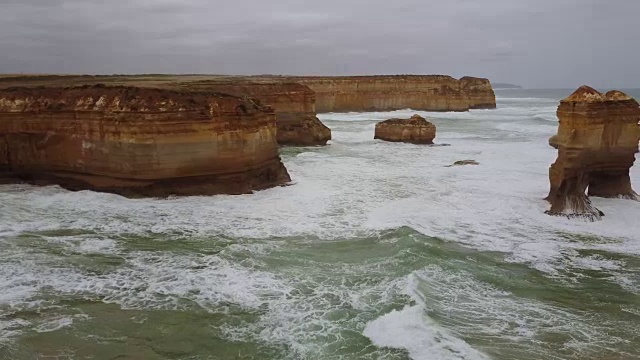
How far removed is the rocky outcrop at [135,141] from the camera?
14594 millimetres

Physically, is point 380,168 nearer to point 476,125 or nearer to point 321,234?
point 321,234

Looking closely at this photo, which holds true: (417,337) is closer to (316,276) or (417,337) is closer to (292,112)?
(316,276)

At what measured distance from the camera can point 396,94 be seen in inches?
2721

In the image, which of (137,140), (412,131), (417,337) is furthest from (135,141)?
(412,131)

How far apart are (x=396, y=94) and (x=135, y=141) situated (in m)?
57.9

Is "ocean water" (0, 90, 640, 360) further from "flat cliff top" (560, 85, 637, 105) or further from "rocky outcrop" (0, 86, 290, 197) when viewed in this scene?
"flat cliff top" (560, 85, 637, 105)

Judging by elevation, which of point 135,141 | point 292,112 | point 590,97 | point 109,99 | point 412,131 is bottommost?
point 412,131

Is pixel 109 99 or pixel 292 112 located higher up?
pixel 109 99

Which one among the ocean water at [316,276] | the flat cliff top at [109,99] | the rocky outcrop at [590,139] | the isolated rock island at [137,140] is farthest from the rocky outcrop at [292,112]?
the rocky outcrop at [590,139]

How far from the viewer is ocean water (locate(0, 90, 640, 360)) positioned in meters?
6.51

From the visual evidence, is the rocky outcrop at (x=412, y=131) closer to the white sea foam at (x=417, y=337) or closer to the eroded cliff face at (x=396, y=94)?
the white sea foam at (x=417, y=337)

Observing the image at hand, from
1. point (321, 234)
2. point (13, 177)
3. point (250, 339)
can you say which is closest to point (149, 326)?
point (250, 339)

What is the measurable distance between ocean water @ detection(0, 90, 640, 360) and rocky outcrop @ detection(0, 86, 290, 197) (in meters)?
0.79

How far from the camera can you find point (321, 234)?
445 inches
